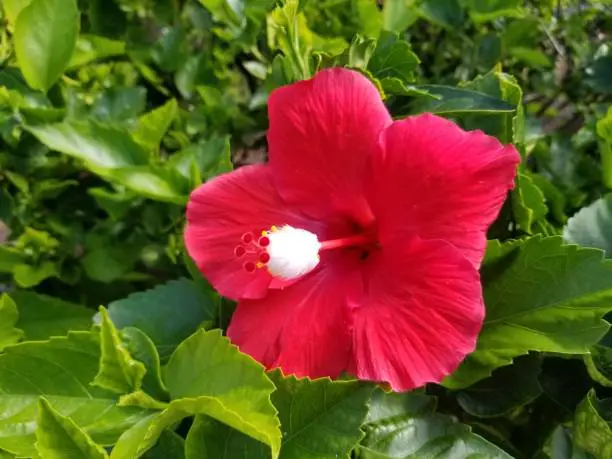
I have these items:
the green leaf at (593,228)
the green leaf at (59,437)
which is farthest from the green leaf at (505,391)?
the green leaf at (59,437)

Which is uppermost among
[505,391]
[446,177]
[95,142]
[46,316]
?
[446,177]

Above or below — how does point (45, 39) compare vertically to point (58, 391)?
above

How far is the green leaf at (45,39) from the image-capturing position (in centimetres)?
75

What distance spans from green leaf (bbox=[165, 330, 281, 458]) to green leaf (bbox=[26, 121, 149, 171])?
0.92 ft

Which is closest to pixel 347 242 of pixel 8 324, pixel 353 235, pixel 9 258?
pixel 353 235

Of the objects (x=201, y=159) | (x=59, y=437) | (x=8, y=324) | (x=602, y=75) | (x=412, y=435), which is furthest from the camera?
(x=602, y=75)

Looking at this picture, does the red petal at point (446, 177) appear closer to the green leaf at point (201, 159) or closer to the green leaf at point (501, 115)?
the green leaf at point (501, 115)

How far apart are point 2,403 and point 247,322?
0.58 ft

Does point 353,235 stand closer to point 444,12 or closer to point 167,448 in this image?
point 167,448

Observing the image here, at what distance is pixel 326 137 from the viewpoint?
52cm

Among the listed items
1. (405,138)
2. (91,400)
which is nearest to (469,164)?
(405,138)

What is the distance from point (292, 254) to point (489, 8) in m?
0.46

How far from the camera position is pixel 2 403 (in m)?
0.50

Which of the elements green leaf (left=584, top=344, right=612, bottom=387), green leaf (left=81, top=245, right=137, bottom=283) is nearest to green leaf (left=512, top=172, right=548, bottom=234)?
green leaf (left=584, top=344, right=612, bottom=387)
